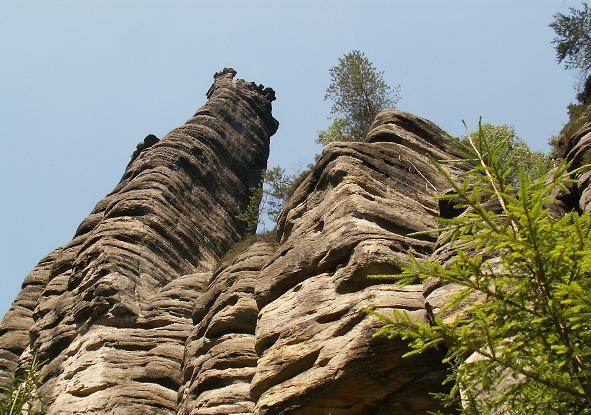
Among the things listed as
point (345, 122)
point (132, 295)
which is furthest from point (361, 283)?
point (345, 122)

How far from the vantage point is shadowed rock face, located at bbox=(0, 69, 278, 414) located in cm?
1858

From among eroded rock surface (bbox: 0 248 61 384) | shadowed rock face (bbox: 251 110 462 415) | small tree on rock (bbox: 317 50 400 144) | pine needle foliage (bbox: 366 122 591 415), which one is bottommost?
A: pine needle foliage (bbox: 366 122 591 415)

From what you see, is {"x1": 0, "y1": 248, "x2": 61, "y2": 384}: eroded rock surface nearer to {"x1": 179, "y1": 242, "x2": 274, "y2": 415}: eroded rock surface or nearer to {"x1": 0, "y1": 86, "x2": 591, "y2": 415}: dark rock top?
A: {"x1": 0, "y1": 86, "x2": 591, "y2": 415}: dark rock top

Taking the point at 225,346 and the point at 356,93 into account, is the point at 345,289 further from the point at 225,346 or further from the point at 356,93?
the point at 356,93

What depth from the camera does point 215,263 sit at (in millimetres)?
28109

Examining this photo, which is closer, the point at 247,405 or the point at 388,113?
the point at 247,405

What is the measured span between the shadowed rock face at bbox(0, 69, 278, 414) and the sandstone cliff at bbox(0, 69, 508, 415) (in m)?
0.06

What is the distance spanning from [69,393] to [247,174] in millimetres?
20097

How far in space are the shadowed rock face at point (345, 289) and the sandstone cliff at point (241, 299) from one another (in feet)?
0.11

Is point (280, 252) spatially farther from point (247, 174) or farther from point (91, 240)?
point (247, 174)

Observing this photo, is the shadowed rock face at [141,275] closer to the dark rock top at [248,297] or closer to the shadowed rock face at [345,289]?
the dark rock top at [248,297]

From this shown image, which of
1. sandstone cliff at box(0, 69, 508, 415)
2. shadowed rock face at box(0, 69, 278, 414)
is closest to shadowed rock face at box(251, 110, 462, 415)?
sandstone cliff at box(0, 69, 508, 415)

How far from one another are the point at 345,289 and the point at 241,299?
16.6 feet

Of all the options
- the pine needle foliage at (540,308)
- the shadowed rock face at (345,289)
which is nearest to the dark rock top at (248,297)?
the shadowed rock face at (345,289)
